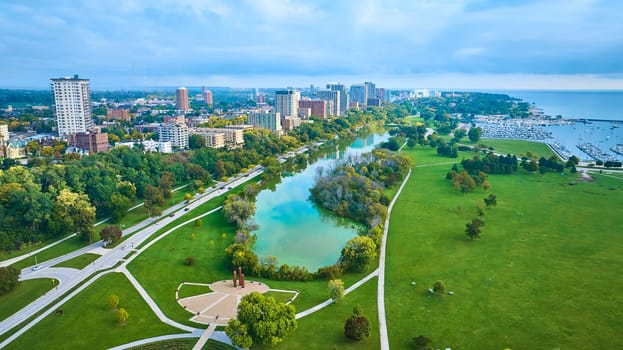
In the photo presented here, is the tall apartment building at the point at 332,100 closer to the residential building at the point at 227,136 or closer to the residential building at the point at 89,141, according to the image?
the residential building at the point at 227,136

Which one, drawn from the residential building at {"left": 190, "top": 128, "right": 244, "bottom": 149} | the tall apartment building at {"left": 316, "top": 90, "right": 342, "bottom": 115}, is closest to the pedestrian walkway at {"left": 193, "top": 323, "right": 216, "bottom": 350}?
the residential building at {"left": 190, "top": 128, "right": 244, "bottom": 149}

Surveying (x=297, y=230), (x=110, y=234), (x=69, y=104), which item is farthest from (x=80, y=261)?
(x=69, y=104)

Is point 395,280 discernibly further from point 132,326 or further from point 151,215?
point 151,215

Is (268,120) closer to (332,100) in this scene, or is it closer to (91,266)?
(332,100)

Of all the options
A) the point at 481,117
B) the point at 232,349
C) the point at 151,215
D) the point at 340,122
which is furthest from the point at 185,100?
the point at 232,349

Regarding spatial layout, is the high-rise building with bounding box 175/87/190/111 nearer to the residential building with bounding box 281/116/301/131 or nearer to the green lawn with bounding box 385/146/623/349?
the residential building with bounding box 281/116/301/131
